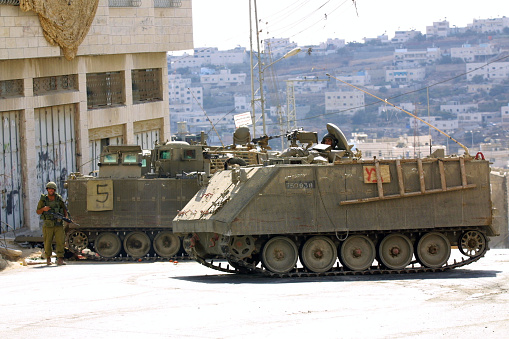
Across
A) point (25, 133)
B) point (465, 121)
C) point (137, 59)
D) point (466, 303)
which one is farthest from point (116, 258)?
point (465, 121)

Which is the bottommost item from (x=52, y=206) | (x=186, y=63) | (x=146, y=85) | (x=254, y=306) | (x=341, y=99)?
(x=254, y=306)

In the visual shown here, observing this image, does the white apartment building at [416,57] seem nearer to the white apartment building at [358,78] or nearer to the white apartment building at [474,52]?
the white apartment building at [474,52]

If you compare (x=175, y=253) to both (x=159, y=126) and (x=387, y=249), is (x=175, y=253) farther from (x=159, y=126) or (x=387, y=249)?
(x=159, y=126)

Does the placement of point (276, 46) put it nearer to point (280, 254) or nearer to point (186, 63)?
point (280, 254)

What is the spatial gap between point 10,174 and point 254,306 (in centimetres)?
1836

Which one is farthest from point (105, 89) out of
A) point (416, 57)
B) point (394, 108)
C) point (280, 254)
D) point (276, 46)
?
point (416, 57)

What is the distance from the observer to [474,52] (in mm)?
128375

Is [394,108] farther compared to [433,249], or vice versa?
[394,108]

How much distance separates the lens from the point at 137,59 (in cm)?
4003

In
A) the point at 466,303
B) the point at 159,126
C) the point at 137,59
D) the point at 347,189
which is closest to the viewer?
the point at 466,303

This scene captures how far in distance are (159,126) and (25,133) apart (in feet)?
42.8

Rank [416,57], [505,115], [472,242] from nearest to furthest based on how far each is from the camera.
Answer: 1. [472,242]
2. [505,115]
3. [416,57]

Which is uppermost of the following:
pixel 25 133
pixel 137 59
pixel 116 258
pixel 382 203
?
pixel 137 59

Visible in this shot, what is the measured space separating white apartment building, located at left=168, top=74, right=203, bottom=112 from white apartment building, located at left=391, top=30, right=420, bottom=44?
37.4 meters
